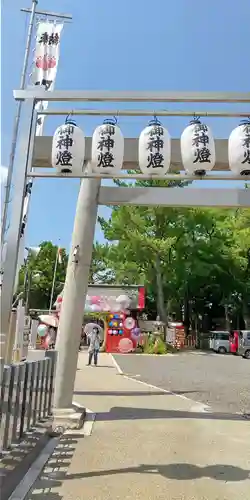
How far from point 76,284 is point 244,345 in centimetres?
2377

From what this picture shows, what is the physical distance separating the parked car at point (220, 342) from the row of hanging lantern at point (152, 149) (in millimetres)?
30628

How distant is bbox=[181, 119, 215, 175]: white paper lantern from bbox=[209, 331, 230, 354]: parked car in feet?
100

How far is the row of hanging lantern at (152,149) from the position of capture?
5.93m

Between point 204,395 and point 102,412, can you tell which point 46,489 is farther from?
point 204,395

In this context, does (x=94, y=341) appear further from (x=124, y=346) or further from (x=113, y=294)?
(x=113, y=294)

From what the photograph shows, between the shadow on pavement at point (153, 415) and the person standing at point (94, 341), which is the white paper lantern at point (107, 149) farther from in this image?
the person standing at point (94, 341)

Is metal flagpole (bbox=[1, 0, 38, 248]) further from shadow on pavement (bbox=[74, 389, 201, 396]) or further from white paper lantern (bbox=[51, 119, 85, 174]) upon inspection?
shadow on pavement (bbox=[74, 389, 201, 396])

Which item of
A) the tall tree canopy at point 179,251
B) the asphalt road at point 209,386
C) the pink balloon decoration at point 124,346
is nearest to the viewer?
the asphalt road at point 209,386

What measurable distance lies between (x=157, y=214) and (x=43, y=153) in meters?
26.2

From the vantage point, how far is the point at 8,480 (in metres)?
4.19

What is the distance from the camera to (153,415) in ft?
26.7

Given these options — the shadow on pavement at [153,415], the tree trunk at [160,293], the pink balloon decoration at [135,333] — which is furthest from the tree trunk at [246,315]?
the shadow on pavement at [153,415]

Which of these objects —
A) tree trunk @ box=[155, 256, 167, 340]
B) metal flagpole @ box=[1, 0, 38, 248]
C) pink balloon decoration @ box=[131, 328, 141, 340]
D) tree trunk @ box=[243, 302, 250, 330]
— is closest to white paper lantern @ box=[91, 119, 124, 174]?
metal flagpole @ box=[1, 0, 38, 248]

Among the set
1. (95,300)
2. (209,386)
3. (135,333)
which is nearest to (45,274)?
(95,300)
